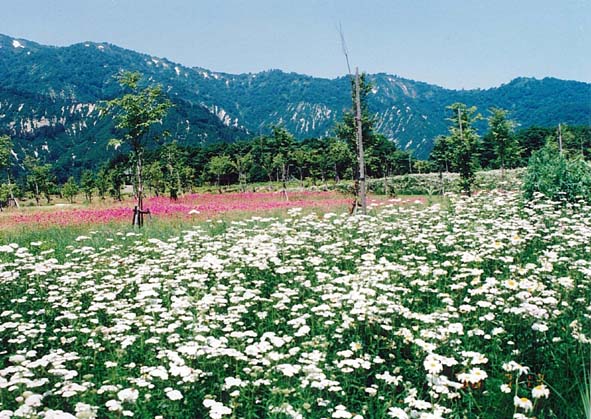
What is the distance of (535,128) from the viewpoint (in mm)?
113438

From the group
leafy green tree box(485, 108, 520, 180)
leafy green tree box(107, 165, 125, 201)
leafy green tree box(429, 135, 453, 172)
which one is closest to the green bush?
leafy green tree box(429, 135, 453, 172)

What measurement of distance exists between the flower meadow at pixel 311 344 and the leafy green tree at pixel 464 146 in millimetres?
14257

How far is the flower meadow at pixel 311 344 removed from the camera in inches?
139

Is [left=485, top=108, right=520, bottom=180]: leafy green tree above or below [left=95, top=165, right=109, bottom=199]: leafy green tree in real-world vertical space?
above

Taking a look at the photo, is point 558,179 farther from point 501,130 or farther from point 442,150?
point 442,150

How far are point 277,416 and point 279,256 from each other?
4459 mm

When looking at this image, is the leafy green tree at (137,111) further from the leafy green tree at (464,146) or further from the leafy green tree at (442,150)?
the leafy green tree at (442,150)

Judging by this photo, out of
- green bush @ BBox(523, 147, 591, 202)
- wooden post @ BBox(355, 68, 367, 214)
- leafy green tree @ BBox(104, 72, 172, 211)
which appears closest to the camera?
green bush @ BBox(523, 147, 591, 202)

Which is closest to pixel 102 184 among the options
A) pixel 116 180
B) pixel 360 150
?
pixel 116 180

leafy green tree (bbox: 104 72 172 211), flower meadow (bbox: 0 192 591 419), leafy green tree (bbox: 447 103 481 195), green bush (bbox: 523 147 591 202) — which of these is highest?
leafy green tree (bbox: 104 72 172 211)

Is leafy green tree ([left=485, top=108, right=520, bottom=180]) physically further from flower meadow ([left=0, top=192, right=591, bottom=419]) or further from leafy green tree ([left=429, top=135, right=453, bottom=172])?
flower meadow ([left=0, top=192, right=591, bottom=419])

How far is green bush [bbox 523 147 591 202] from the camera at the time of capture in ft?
41.6

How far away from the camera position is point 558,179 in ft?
43.2

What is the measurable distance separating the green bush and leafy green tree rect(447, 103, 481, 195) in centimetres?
716
